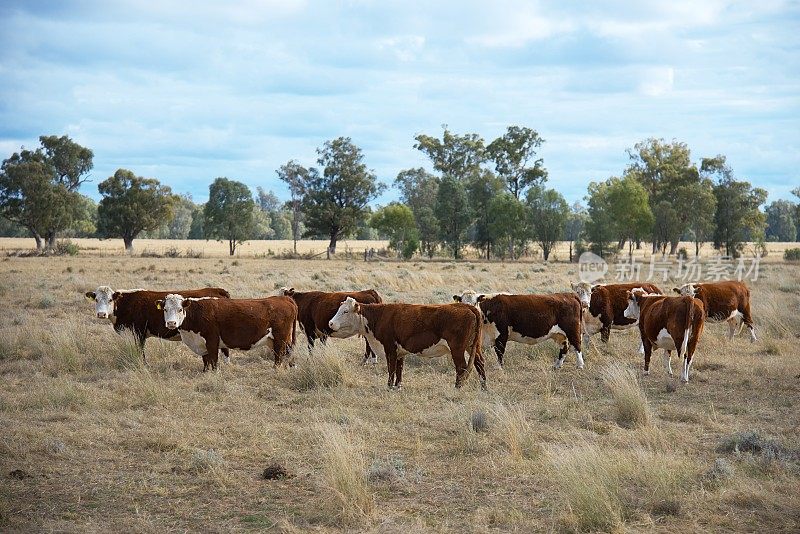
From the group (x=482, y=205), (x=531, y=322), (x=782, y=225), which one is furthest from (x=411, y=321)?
(x=782, y=225)

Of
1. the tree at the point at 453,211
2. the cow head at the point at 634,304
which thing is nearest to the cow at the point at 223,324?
the cow head at the point at 634,304

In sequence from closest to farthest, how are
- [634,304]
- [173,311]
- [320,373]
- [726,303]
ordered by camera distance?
[320,373]
[173,311]
[634,304]
[726,303]

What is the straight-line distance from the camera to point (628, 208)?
68125 millimetres

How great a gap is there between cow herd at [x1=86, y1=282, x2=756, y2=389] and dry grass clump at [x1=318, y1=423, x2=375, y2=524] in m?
4.11

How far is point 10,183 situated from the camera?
7425 cm

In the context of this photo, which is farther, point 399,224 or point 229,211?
point 229,211

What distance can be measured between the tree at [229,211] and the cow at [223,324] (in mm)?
67518

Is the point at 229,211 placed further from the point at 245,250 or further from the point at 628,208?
the point at 628,208

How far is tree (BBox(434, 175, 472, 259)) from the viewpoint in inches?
2657

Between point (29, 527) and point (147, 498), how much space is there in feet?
3.61

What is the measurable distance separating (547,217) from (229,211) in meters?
33.8

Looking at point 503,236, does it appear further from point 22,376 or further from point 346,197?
point 22,376

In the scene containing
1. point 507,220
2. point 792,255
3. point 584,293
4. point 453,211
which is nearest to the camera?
point 584,293

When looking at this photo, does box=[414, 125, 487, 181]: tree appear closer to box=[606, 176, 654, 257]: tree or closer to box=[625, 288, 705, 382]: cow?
box=[606, 176, 654, 257]: tree
